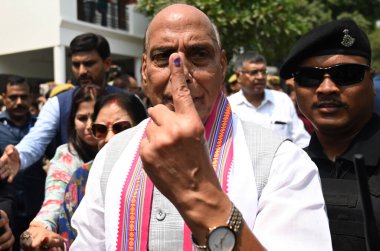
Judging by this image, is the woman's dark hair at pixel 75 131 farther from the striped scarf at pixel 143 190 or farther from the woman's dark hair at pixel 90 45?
the striped scarf at pixel 143 190

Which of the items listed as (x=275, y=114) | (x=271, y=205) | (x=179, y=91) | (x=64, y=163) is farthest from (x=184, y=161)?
(x=275, y=114)

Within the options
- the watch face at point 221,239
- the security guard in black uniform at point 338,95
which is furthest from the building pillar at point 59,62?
the watch face at point 221,239

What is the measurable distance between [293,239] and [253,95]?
12.7ft

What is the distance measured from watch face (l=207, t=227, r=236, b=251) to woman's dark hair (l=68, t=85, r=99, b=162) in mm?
1943

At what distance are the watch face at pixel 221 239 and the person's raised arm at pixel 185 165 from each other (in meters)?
0.01

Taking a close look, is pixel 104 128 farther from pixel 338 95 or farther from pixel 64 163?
pixel 338 95

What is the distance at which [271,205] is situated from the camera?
1.29 metres

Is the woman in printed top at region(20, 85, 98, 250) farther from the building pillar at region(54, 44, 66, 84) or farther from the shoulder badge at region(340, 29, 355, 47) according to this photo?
the building pillar at region(54, 44, 66, 84)

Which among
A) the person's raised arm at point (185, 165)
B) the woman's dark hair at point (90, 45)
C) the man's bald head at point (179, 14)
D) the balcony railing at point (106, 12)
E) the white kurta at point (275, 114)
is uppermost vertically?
the balcony railing at point (106, 12)

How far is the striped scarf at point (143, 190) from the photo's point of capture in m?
1.41

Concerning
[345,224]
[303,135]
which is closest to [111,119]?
[345,224]

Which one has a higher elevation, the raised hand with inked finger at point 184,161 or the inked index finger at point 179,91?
the inked index finger at point 179,91

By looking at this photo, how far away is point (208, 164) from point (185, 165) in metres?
0.05

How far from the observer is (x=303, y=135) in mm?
4473
